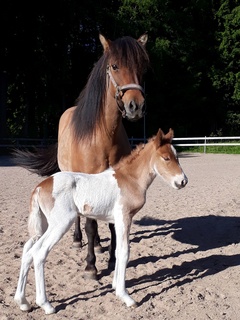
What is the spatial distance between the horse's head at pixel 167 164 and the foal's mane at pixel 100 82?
32.7 inches

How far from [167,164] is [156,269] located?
146cm

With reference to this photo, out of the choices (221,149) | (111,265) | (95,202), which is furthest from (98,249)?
(221,149)

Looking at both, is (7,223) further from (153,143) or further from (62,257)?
(153,143)

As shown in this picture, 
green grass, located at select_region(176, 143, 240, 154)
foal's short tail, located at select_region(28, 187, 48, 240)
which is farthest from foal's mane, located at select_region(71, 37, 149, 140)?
green grass, located at select_region(176, 143, 240, 154)

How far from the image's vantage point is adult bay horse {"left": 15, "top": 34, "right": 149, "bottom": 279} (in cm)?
363

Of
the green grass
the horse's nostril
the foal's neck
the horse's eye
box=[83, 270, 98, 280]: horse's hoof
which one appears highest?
the horse's eye

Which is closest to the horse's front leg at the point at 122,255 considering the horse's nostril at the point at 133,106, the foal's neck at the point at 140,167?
the foal's neck at the point at 140,167

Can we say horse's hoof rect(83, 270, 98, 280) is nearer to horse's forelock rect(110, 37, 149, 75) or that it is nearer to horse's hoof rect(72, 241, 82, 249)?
horse's hoof rect(72, 241, 82, 249)

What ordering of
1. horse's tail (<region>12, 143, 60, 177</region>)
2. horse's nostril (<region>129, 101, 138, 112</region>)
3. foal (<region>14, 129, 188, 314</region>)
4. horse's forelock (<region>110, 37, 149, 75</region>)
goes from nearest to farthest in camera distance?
1. foal (<region>14, 129, 188, 314</region>)
2. horse's nostril (<region>129, 101, 138, 112</region>)
3. horse's forelock (<region>110, 37, 149, 75</region>)
4. horse's tail (<region>12, 143, 60, 177</region>)

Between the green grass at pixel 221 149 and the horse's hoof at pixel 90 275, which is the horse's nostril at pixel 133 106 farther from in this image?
the green grass at pixel 221 149

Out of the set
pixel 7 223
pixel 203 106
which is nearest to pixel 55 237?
pixel 7 223

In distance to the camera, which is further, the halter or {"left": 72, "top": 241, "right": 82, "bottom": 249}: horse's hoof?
{"left": 72, "top": 241, "right": 82, "bottom": 249}: horse's hoof

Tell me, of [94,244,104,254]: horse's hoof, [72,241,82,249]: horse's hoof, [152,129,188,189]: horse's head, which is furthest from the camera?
[72,241,82,249]: horse's hoof

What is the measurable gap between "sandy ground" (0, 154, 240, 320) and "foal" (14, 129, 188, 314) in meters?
0.22
